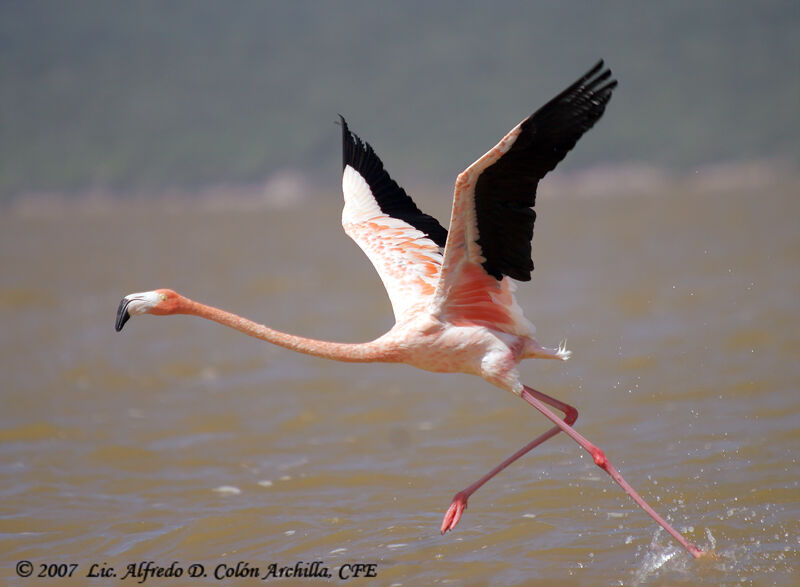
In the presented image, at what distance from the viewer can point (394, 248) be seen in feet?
28.7

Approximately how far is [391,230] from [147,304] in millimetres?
2536

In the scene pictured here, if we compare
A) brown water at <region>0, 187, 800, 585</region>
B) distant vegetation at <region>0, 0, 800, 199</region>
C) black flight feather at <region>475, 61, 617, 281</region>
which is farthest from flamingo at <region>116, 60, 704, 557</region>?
distant vegetation at <region>0, 0, 800, 199</region>

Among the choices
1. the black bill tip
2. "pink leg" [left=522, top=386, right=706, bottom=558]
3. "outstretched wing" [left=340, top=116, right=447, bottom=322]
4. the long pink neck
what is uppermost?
"outstretched wing" [left=340, top=116, right=447, bottom=322]

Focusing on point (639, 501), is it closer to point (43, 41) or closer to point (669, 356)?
point (669, 356)

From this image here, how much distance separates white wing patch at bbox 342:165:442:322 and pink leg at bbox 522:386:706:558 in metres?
1.06

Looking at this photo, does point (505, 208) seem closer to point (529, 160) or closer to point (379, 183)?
point (529, 160)

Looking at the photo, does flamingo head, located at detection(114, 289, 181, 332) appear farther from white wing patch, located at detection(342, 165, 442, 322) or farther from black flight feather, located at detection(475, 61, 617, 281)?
black flight feather, located at detection(475, 61, 617, 281)

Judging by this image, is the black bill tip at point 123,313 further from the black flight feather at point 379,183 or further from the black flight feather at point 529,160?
the black flight feather at point 379,183

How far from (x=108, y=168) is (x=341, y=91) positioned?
25.2m

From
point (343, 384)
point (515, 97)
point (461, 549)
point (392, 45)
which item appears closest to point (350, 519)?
point (461, 549)

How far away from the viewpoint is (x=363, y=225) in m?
9.16

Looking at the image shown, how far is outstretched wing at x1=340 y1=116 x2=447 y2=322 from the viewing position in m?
8.20

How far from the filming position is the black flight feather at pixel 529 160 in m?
6.17

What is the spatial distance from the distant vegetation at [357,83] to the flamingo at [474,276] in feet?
247
